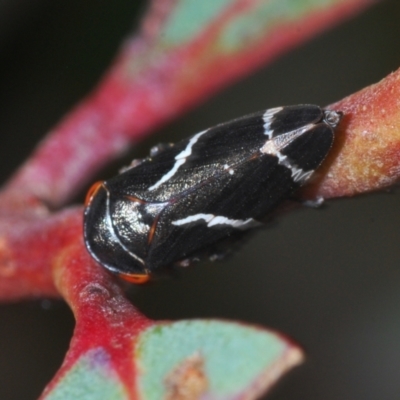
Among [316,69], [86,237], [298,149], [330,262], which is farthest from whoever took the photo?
[316,69]

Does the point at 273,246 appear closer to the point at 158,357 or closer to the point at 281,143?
the point at 281,143

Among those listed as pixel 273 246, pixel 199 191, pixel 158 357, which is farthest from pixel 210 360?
pixel 273 246

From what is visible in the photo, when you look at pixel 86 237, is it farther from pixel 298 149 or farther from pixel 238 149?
pixel 298 149

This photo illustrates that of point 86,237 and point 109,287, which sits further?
point 86,237

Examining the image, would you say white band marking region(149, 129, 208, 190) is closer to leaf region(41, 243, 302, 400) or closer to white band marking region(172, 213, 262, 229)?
white band marking region(172, 213, 262, 229)

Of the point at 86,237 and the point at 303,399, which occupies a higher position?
the point at 86,237

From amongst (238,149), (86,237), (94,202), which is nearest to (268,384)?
(86,237)

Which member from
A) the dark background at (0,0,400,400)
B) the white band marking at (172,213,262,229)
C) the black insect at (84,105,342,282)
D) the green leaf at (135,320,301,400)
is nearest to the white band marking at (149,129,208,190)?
the black insect at (84,105,342,282)
